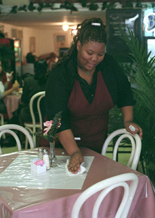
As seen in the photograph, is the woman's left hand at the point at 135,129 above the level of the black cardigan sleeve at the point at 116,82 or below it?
below

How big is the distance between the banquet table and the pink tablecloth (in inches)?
113

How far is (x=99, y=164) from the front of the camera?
1872 millimetres

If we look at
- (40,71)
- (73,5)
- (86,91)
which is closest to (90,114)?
(86,91)

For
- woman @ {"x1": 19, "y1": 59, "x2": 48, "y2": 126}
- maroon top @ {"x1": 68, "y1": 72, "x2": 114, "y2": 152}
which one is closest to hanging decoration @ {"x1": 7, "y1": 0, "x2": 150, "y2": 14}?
woman @ {"x1": 19, "y1": 59, "x2": 48, "y2": 126}

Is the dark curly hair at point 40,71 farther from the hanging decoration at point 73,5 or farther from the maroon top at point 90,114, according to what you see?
the maroon top at point 90,114

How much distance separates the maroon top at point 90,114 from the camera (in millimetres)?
2016


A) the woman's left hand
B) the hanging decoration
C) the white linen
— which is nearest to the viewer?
the white linen

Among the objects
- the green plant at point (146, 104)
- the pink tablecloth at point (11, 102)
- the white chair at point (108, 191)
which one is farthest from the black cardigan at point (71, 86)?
the pink tablecloth at point (11, 102)

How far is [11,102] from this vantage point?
479cm

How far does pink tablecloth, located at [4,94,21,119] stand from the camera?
15.6 feet

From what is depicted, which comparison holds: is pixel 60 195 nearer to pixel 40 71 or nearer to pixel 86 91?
pixel 86 91

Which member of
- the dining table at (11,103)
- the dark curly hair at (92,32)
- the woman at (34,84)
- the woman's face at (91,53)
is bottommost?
the dining table at (11,103)

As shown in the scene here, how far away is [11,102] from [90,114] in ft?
9.55

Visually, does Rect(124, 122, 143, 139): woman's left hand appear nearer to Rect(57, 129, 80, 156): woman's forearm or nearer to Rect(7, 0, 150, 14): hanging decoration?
Rect(57, 129, 80, 156): woman's forearm
